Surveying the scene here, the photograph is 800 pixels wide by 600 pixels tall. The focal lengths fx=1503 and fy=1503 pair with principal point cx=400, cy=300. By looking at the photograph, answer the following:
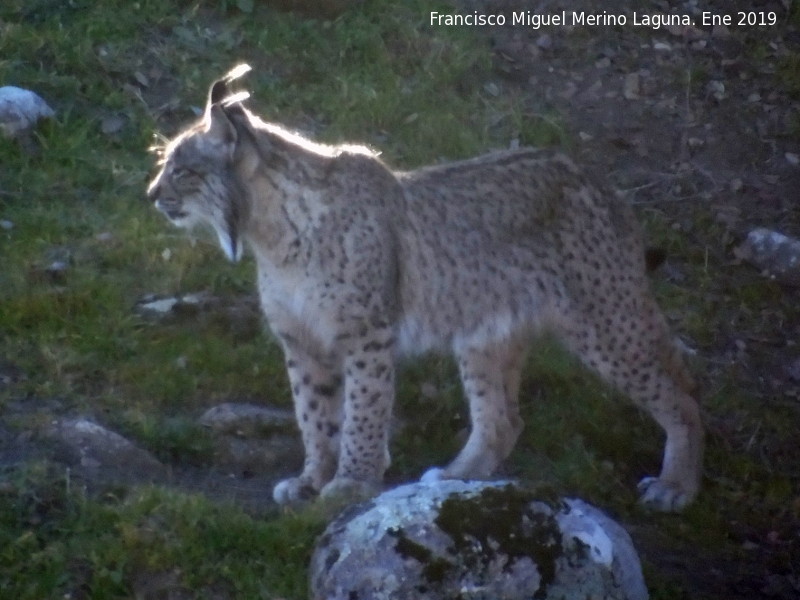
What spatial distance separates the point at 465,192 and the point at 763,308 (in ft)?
7.54

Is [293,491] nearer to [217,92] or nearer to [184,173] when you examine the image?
[184,173]

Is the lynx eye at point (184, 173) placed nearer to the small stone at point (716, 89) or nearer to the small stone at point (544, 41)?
the small stone at point (544, 41)

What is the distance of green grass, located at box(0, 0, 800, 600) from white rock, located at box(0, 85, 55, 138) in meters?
0.08

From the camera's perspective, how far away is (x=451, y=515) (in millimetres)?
4578

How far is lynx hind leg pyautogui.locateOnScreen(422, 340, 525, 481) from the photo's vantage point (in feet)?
20.7

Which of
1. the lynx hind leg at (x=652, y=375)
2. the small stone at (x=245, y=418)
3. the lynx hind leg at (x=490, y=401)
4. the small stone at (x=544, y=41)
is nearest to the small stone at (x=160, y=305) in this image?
the small stone at (x=245, y=418)

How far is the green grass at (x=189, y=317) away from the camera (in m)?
4.90

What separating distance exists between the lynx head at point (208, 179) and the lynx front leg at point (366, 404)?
0.61 metres

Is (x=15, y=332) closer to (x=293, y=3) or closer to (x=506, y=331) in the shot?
(x=506, y=331)

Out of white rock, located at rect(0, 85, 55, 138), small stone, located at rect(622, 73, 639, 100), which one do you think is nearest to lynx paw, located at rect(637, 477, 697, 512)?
small stone, located at rect(622, 73, 639, 100)

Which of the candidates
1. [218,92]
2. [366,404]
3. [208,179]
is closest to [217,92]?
[218,92]

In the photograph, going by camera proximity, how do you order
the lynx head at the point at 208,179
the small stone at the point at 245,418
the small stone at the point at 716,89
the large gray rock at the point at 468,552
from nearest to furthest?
the large gray rock at the point at 468,552 → the lynx head at the point at 208,179 → the small stone at the point at 245,418 → the small stone at the point at 716,89

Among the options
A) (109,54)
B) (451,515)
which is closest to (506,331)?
(451,515)

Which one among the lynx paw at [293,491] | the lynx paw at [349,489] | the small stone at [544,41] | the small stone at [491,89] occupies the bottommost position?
the lynx paw at [293,491]
